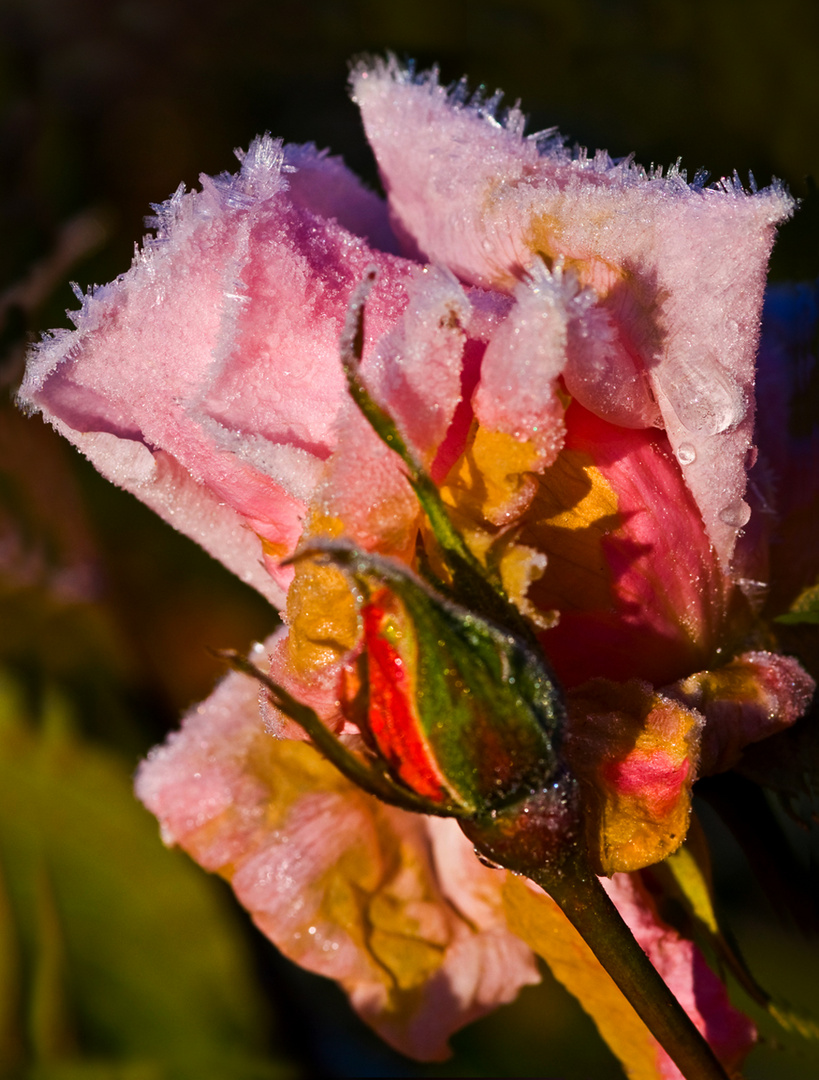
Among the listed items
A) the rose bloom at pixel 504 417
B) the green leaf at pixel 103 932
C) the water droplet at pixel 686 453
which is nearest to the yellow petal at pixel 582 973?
the rose bloom at pixel 504 417

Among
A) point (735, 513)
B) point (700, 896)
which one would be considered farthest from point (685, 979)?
point (735, 513)

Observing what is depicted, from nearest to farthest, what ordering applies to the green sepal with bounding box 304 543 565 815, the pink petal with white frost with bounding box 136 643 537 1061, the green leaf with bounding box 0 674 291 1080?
the green sepal with bounding box 304 543 565 815
the pink petal with white frost with bounding box 136 643 537 1061
the green leaf with bounding box 0 674 291 1080

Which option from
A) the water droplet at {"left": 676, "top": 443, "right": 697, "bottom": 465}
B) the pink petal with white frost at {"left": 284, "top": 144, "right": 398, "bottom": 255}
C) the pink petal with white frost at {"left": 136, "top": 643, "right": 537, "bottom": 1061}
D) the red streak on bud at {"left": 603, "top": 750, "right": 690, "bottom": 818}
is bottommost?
the pink petal with white frost at {"left": 136, "top": 643, "right": 537, "bottom": 1061}

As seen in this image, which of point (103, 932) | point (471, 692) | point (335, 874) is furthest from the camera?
point (103, 932)

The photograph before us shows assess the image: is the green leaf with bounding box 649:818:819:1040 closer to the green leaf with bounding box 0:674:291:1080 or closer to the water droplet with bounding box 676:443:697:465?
the water droplet with bounding box 676:443:697:465

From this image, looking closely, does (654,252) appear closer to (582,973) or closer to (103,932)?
(582,973)

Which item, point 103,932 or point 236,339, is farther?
point 103,932

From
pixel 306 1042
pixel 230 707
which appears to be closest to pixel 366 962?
pixel 230 707

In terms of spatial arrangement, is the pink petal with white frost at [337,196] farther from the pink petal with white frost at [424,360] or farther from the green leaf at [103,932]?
the green leaf at [103,932]

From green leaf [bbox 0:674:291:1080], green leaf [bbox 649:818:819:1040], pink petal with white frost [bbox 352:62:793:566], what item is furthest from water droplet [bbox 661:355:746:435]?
green leaf [bbox 0:674:291:1080]
